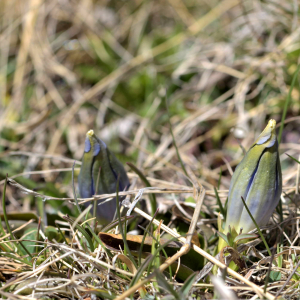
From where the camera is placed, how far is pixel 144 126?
94.4 inches

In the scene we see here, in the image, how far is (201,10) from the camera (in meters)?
3.23

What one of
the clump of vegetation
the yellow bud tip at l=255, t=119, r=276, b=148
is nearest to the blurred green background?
the clump of vegetation

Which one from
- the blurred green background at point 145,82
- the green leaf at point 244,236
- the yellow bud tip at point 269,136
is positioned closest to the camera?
the yellow bud tip at point 269,136

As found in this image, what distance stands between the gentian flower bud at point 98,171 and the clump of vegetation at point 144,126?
0.02m

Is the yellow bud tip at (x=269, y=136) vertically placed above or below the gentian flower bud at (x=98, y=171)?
above

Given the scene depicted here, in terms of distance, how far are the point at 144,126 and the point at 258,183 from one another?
137cm

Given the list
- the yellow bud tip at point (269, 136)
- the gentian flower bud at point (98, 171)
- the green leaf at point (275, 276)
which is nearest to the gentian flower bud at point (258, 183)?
the yellow bud tip at point (269, 136)

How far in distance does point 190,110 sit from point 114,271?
1.52 meters

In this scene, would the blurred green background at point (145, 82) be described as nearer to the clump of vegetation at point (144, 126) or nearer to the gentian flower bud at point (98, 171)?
the clump of vegetation at point (144, 126)

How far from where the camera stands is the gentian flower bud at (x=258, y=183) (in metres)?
1.06

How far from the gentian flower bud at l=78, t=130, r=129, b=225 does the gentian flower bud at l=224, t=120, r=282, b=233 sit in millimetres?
405

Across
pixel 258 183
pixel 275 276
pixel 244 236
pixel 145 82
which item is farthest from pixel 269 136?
pixel 145 82

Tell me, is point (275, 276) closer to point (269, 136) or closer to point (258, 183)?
point (258, 183)

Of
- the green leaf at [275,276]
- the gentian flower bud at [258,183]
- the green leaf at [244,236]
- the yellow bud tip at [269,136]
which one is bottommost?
the green leaf at [275,276]
